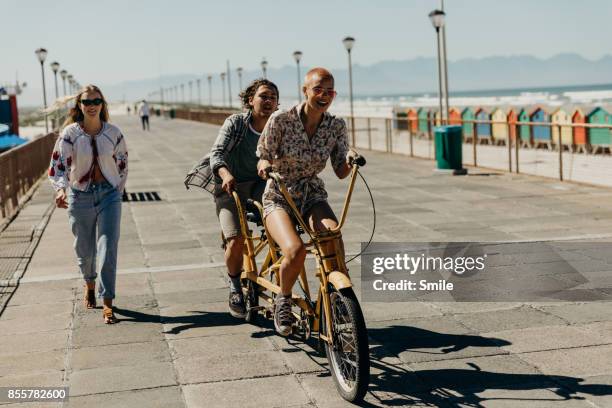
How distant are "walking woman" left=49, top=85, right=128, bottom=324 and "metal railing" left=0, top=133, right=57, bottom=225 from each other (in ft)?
21.3

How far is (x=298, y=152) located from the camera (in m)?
5.28

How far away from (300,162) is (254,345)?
4.70 feet

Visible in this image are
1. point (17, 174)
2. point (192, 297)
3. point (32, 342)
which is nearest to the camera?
point (32, 342)

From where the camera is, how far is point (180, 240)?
434 inches

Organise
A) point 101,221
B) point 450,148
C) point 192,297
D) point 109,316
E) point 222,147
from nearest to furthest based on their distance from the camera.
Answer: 1. point 222,147
2. point 109,316
3. point 101,221
4. point 192,297
5. point 450,148

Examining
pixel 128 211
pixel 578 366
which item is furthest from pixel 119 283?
pixel 128 211

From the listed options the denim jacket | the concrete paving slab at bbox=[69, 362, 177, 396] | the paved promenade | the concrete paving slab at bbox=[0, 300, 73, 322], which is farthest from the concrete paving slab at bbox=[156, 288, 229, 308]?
the concrete paving slab at bbox=[69, 362, 177, 396]

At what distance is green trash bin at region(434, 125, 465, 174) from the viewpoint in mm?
18422

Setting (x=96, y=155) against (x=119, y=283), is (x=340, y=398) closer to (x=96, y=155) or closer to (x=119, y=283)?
(x=96, y=155)

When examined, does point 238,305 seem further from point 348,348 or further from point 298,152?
point 348,348

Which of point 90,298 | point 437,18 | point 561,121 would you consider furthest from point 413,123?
point 90,298

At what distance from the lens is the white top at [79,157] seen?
6.88 meters

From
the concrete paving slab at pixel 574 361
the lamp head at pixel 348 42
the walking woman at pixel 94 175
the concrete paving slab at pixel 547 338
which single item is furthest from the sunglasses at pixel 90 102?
the lamp head at pixel 348 42

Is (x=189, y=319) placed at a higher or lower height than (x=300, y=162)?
lower
